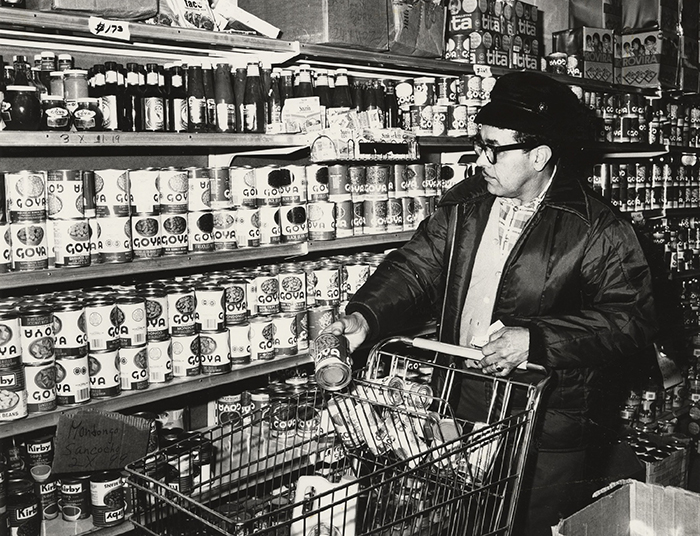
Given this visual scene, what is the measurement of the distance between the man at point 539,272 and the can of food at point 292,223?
53 cm

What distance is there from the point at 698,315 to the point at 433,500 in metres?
4.15

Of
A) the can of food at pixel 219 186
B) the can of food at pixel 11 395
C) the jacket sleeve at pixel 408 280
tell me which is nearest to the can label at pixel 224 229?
the can of food at pixel 219 186

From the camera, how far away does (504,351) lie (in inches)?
81.2

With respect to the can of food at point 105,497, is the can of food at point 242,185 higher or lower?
higher

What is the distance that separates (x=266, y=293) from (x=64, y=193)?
2.86 ft

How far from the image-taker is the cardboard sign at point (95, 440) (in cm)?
233

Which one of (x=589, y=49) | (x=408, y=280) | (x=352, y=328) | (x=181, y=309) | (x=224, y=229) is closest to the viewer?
(x=352, y=328)

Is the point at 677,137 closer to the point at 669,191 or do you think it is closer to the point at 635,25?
the point at 669,191

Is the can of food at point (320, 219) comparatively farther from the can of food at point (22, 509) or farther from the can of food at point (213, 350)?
the can of food at point (22, 509)

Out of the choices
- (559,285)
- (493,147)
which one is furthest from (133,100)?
(559,285)

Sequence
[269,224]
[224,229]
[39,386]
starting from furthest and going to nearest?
[269,224] → [224,229] → [39,386]

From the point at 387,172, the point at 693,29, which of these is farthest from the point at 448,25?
the point at 693,29

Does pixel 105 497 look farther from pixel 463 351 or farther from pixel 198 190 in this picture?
pixel 463 351

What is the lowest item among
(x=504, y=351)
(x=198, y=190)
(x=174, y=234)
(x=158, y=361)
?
(x=158, y=361)
